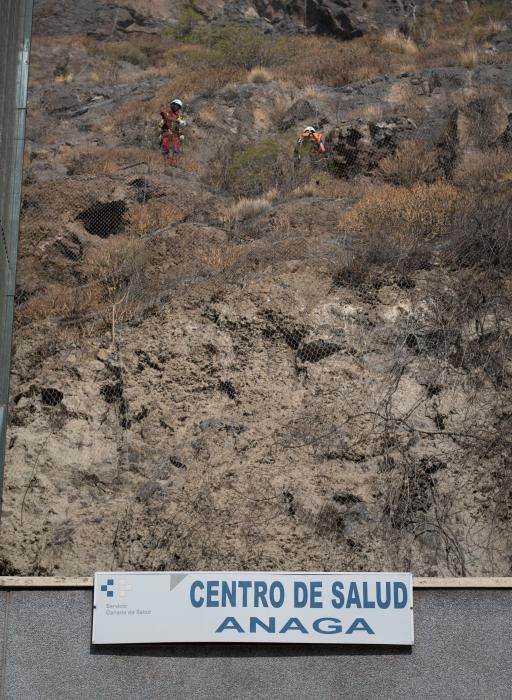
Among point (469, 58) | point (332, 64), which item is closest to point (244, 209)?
point (332, 64)

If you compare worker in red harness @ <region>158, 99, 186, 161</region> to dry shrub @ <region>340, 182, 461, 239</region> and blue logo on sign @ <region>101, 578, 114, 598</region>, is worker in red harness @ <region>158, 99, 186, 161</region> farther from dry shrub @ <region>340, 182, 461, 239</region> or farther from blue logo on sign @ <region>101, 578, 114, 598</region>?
blue logo on sign @ <region>101, 578, 114, 598</region>

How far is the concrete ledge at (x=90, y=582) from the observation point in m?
8.55

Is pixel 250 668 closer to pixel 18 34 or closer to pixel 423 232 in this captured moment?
pixel 423 232

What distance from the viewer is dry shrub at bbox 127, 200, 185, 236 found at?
14469mm

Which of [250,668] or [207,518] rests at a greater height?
[207,518]

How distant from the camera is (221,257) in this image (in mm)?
13250

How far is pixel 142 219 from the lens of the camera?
575 inches

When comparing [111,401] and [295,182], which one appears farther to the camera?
[295,182]

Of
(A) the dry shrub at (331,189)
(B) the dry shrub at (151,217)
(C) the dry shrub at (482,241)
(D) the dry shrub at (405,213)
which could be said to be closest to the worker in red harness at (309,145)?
(A) the dry shrub at (331,189)

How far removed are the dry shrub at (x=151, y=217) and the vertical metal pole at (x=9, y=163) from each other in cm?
183

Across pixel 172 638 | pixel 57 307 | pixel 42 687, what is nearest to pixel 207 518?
pixel 172 638

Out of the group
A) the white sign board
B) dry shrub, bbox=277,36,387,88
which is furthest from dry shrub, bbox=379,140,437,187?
the white sign board

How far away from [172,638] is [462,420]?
4.07 meters

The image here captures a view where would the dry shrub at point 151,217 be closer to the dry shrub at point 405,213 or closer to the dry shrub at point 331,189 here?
the dry shrub at point 331,189
